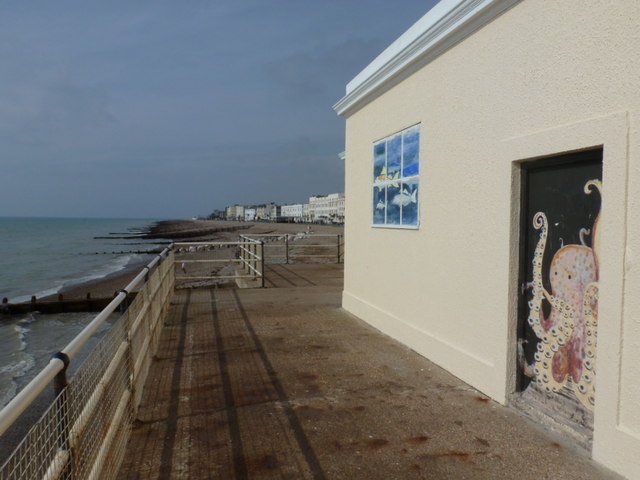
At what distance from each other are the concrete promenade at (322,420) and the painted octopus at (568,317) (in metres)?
0.47

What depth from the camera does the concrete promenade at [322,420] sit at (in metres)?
3.58

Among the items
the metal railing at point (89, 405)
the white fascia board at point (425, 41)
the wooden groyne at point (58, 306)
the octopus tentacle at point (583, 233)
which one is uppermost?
the white fascia board at point (425, 41)

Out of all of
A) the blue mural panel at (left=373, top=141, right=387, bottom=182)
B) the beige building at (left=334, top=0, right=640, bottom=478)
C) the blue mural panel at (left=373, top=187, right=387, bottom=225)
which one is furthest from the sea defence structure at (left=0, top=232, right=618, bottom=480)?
the blue mural panel at (left=373, top=141, right=387, bottom=182)

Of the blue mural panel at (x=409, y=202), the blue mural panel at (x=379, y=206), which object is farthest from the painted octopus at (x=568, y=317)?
the blue mural panel at (x=379, y=206)

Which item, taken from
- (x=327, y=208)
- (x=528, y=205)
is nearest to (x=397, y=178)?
(x=528, y=205)

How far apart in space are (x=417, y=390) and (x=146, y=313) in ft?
10.1

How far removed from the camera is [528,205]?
4582mm

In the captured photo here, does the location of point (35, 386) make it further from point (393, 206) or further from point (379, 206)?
point (379, 206)

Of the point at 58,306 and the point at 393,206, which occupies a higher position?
the point at 393,206

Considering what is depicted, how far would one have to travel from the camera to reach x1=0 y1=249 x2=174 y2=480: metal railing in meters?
2.22

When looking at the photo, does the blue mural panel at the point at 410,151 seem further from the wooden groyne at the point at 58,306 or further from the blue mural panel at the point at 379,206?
the wooden groyne at the point at 58,306

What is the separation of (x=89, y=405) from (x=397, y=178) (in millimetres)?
5225

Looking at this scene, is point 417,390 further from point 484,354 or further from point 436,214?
point 436,214

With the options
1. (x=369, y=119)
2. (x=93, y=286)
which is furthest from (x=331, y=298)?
(x=93, y=286)
